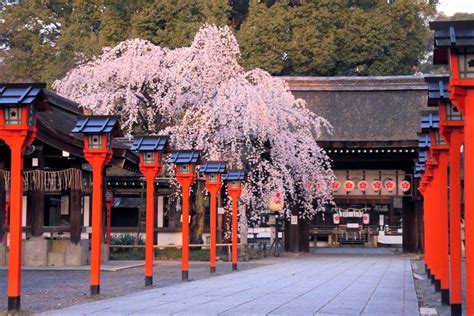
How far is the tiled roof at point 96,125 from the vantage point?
1406 cm

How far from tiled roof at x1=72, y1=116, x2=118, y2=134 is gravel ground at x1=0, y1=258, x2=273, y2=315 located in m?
2.78

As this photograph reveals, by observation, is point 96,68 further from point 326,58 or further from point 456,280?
point 456,280

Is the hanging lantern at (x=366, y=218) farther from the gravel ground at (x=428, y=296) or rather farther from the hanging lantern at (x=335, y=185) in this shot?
the gravel ground at (x=428, y=296)

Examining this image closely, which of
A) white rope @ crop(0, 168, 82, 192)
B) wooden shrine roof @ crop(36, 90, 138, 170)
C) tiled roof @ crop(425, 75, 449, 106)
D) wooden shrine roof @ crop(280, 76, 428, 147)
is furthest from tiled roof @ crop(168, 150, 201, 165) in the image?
wooden shrine roof @ crop(280, 76, 428, 147)

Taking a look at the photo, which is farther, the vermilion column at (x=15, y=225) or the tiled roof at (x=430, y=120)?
the tiled roof at (x=430, y=120)

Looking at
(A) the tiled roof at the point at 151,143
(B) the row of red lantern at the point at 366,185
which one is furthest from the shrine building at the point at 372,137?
(A) the tiled roof at the point at 151,143

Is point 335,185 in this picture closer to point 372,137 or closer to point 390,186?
point 390,186

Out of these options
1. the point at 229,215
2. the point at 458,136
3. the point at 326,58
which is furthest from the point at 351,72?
the point at 458,136

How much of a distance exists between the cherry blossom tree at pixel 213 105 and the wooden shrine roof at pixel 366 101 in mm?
3584

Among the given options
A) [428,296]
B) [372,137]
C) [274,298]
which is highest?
[372,137]

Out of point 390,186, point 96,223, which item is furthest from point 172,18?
point 96,223

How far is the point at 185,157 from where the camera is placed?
1903 centimetres

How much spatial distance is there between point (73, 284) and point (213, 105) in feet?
40.0

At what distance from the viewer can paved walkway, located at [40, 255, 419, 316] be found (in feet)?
37.0
